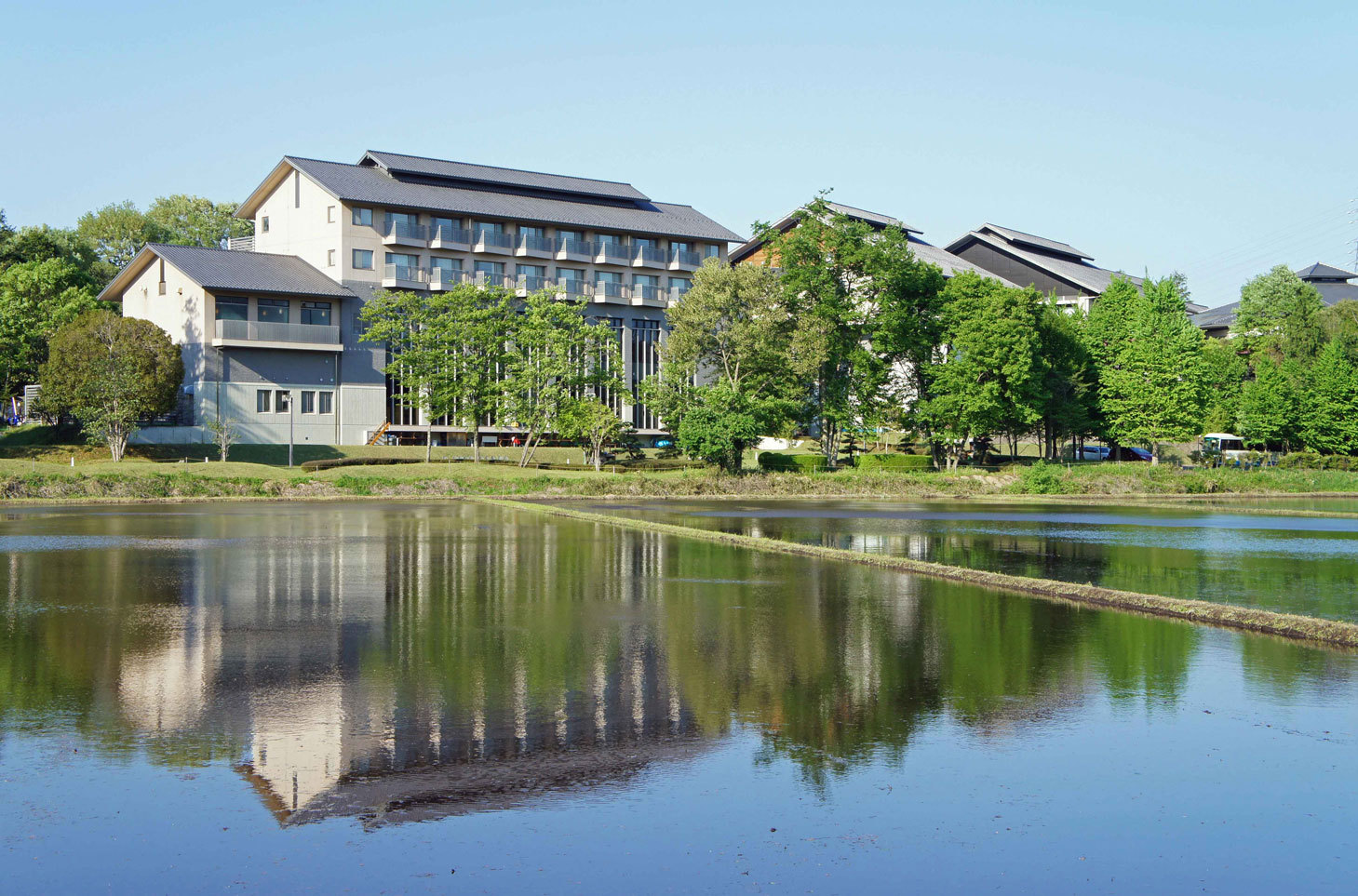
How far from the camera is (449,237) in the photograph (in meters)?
77.2

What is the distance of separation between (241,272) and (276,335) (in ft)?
16.1

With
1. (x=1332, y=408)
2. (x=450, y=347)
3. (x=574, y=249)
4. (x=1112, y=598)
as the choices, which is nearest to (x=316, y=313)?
(x=450, y=347)

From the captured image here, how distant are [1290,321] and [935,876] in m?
Result: 90.4

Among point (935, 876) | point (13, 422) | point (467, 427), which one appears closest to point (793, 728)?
point (935, 876)

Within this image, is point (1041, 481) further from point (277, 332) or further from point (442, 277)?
point (277, 332)

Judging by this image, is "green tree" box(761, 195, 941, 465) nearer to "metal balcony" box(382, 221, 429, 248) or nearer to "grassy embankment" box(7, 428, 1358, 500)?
"grassy embankment" box(7, 428, 1358, 500)

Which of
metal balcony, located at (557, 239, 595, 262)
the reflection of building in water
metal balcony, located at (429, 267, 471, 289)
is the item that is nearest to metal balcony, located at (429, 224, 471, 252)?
metal balcony, located at (429, 267, 471, 289)

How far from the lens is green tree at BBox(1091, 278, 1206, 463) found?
72.2 meters

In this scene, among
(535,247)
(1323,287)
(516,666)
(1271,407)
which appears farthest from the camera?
(1323,287)

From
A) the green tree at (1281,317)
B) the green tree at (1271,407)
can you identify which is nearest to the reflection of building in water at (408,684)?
the green tree at (1271,407)

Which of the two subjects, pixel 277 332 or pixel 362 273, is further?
pixel 362 273

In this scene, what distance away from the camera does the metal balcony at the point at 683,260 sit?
8669 cm

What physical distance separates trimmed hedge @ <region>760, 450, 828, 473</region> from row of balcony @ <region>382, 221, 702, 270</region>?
891 inches

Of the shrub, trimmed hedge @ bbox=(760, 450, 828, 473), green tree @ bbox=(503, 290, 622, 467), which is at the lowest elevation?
the shrub
